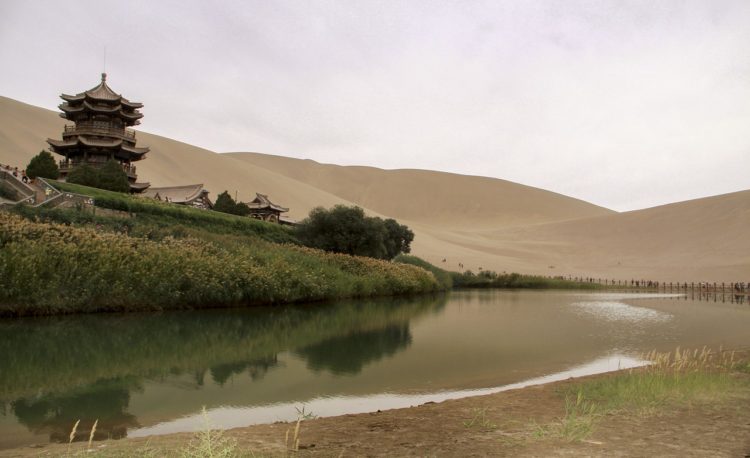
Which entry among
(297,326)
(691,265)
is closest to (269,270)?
(297,326)

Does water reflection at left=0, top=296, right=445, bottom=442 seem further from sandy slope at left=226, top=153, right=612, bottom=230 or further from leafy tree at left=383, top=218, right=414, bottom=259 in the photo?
sandy slope at left=226, top=153, right=612, bottom=230

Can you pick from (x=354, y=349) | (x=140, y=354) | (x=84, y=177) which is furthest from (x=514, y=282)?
(x=140, y=354)

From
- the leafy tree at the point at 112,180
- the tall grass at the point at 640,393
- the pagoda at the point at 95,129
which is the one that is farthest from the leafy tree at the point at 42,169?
the tall grass at the point at 640,393

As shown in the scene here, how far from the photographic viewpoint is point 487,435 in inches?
218

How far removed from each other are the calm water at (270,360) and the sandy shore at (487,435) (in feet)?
3.53

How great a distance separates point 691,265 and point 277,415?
69.2m

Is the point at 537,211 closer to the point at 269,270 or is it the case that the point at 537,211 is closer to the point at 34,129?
the point at 34,129

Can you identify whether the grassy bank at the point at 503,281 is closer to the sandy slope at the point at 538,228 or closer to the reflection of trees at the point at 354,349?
the sandy slope at the point at 538,228

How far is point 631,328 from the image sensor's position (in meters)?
17.4

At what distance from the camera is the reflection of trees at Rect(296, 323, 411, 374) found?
35.5ft

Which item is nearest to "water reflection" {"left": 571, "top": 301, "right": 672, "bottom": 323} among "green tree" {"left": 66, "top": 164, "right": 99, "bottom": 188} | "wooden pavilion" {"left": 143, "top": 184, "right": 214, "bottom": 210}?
"green tree" {"left": 66, "top": 164, "right": 99, "bottom": 188}

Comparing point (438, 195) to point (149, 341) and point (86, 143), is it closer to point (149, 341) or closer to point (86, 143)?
point (86, 143)

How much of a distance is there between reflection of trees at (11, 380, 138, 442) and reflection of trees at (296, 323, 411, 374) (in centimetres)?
351

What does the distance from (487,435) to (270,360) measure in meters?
6.50
